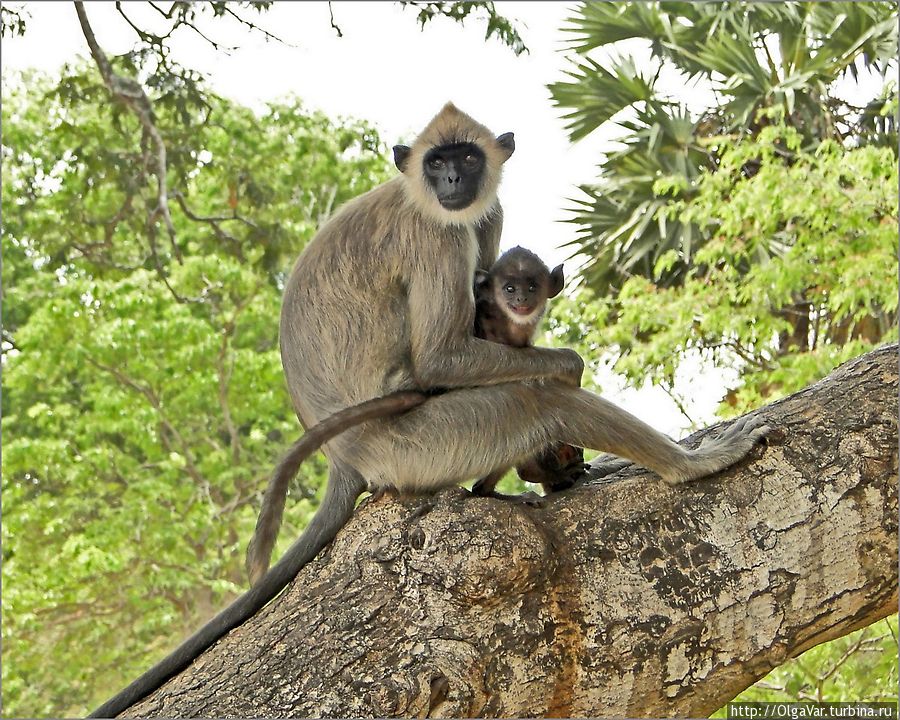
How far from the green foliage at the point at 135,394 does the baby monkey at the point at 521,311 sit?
7657 millimetres

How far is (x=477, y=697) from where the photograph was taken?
2381 mm

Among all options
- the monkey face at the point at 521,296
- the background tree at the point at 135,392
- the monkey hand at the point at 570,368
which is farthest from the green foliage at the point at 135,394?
the monkey hand at the point at 570,368

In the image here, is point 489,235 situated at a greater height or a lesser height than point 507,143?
lesser

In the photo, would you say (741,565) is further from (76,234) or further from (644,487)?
(76,234)

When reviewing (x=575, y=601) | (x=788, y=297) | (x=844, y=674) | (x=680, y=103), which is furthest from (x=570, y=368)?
(x=680, y=103)

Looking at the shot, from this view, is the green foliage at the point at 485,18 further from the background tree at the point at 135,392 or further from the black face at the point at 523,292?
the background tree at the point at 135,392

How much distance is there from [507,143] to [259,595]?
1.82 m

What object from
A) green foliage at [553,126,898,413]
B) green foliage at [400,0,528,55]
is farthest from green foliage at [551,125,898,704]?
green foliage at [400,0,528,55]

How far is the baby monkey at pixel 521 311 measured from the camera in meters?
3.12

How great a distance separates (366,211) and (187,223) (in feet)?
→ 35.2

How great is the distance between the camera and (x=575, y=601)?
254 centimetres

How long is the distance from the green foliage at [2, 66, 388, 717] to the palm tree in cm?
289

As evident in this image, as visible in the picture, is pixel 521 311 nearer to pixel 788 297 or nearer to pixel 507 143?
pixel 507 143

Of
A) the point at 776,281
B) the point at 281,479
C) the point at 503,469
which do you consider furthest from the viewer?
the point at 776,281
